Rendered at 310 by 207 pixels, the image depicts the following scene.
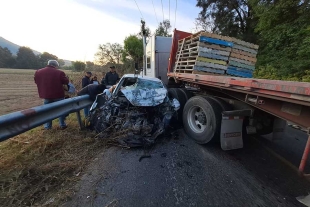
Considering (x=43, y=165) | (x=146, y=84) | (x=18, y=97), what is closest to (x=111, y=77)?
(x=146, y=84)

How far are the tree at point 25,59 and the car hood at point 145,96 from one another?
234ft

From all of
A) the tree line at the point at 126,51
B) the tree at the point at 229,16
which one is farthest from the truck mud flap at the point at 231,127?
the tree line at the point at 126,51

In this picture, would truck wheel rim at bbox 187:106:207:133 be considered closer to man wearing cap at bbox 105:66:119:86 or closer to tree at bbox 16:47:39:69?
man wearing cap at bbox 105:66:119:86

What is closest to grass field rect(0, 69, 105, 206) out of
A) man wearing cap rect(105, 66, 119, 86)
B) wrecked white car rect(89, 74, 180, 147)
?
wrecked white car rect(89, 74, 180, 147)

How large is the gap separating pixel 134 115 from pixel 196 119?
1345 mm

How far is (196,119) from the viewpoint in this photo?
12.2ft

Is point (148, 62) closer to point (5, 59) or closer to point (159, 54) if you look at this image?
point (159, 54)

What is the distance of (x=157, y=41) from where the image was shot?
7.93 metres

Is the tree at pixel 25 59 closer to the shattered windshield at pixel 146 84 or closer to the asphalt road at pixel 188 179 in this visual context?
the shattered windshield at pixel 146 84

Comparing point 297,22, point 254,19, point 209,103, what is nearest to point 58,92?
point 209,103

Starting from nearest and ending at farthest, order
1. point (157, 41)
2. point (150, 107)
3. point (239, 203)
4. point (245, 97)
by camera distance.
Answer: point (239, 203)
point (245, 97)
point (150, 107)
point (157, 41)

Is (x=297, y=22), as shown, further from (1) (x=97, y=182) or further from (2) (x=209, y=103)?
(1) (x=97, y=182)

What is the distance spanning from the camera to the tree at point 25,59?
58438 millimetres

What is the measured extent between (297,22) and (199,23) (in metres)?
12.7
